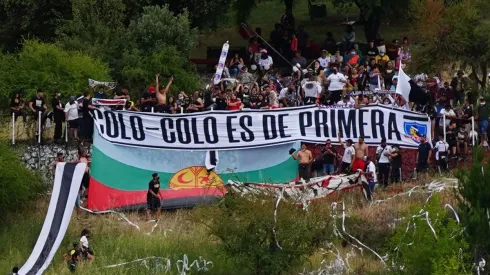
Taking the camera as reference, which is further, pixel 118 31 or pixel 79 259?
pixel 118 31

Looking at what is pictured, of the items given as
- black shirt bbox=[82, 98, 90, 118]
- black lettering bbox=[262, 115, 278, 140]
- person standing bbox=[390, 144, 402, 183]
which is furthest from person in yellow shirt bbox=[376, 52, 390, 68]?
black shirt bbox=[82, 98, 90, 118]

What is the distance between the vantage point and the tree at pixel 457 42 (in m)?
46.9

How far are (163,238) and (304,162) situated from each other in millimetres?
4404

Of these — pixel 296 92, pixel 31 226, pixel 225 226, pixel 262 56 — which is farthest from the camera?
pixel 262 56

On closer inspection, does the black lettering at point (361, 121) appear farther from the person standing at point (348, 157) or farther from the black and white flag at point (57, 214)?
the black and white flag at point (57, 214)

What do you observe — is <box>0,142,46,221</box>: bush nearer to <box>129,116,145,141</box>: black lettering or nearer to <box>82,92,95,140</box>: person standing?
<box>82,92,95,140</box>: person standing

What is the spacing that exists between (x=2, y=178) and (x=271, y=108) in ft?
23.6

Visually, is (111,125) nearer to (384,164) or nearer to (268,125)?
(268,125)

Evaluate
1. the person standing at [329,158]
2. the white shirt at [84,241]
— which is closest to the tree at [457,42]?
the person standing at [329,158]

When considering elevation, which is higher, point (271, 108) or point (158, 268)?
point (271, 108)

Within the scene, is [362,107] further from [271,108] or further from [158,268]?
[158,268]

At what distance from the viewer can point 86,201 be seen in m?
41.8

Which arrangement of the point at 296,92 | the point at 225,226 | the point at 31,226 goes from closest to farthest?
the point at 225,226 < the point at 31,226 < the point at 296,92

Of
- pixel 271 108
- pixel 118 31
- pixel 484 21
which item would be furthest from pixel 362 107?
pixel 118 31
